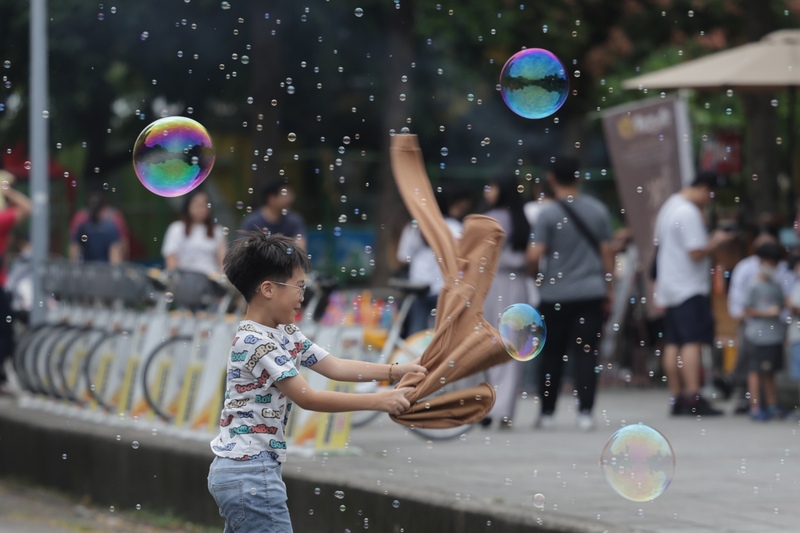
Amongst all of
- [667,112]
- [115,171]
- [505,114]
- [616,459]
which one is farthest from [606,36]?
[616,459]

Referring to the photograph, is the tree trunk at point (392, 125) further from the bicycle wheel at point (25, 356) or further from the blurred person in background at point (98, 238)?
the bicycle wheel at point (25, 356)

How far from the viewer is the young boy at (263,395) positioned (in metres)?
3.92

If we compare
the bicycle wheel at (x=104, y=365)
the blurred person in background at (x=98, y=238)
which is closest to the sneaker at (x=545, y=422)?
the bicycle wheel at (x=104, y=365)

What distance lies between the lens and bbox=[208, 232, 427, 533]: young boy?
3.92 meters

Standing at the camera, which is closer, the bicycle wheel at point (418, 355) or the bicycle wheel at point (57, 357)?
the bicycle wheel at point (418, 355)

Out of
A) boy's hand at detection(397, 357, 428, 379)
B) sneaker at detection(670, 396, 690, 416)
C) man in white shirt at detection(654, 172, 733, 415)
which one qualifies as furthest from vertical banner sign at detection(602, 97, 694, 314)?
boy's hand at detection(397, 357, 428, 379)

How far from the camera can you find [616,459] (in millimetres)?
5246

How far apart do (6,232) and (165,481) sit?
13.9 ft

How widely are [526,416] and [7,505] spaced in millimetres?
3690

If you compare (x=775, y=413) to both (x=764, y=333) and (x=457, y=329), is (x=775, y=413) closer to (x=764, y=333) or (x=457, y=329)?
(x=764, y=333)

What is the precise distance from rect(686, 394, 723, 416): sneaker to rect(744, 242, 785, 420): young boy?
0.28m

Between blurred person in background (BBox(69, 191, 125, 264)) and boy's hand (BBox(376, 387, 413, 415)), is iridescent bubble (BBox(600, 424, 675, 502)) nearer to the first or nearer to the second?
boy's hand (BBox(376, 387, 413, 415))

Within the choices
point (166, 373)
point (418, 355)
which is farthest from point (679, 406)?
point (166, 373)

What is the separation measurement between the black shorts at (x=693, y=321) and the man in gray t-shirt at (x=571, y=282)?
2.51 feet
